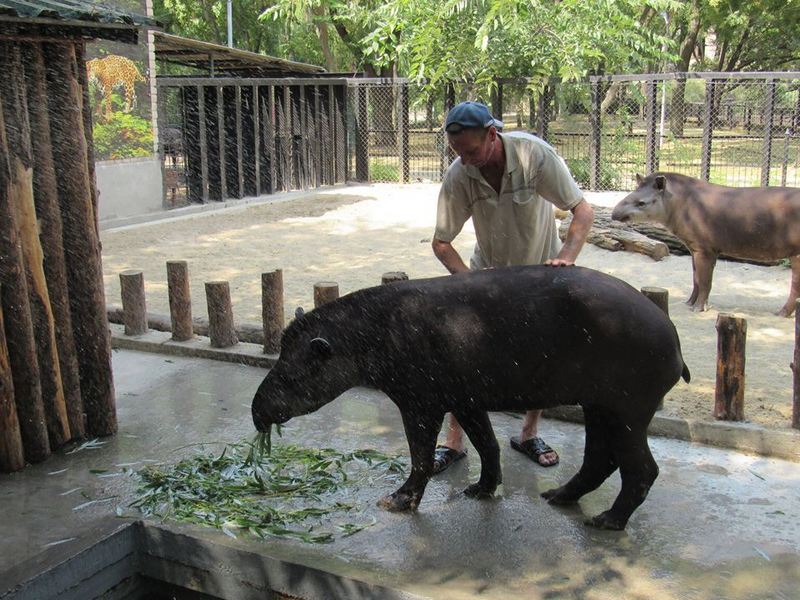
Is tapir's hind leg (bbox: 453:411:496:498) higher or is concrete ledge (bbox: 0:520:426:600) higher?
tapir's hind leg (bbox: 453:411:496:498)

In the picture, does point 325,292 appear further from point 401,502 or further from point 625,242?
point 625,242

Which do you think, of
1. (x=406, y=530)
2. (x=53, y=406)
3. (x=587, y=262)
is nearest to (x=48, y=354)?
(x=53, y=406)

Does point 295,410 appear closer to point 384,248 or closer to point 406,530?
point 406,530

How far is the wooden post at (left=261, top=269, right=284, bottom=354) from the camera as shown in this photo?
6.78 m

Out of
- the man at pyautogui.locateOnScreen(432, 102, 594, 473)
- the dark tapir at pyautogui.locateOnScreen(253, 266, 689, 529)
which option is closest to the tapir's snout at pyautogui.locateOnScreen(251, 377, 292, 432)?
the dark tapir at pyautogui.locateOnScreen(253, 266, 689, 529)

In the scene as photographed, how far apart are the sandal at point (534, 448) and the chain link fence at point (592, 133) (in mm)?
12721

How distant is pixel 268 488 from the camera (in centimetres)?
461

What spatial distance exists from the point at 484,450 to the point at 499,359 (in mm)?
602

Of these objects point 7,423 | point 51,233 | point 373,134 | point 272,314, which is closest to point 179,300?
point 272,314

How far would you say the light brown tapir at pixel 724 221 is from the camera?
9.26 meters

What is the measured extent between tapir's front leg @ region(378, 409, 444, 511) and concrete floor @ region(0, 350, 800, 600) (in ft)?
0.23

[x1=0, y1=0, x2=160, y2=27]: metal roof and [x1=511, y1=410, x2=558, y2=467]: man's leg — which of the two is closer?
[x1=0, y1=0, x2=160, y2=27]: metal roof

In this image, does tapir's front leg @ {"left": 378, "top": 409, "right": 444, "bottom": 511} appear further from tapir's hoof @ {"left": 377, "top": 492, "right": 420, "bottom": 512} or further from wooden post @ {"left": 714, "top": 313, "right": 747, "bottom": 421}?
wooden post @ {"left": 714, "top": 313, "right": 747, "bottom": 421}

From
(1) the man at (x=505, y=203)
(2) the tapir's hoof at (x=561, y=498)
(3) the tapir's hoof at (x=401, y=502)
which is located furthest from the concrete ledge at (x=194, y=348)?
(2) the tapir's hoof at (x=561, y=498)
